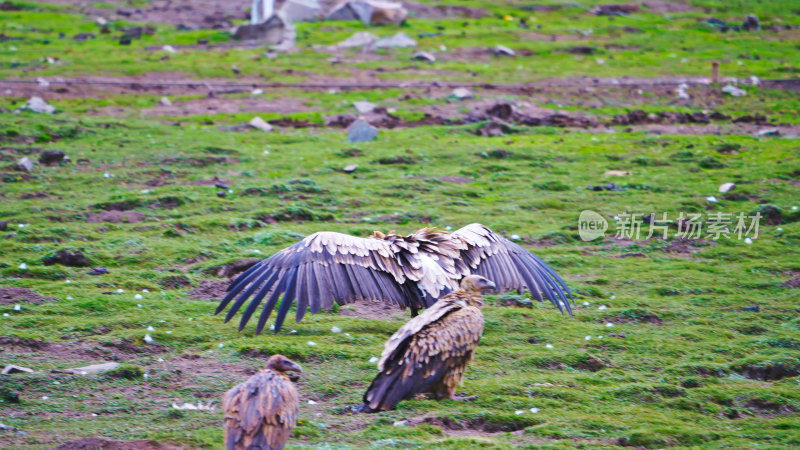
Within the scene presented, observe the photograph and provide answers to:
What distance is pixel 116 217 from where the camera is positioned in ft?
39.8

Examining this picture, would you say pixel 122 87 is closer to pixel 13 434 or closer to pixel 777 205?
pixel 777 205

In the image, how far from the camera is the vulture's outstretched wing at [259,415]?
5023 millimetres

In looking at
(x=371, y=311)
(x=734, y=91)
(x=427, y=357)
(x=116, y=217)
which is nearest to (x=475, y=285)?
(x=427, y=357)

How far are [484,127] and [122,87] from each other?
31.0ft

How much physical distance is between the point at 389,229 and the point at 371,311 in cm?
266

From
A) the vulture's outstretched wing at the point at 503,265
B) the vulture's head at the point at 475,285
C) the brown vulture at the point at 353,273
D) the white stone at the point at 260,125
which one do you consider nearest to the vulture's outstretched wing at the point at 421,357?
the vulture's head at the point at 475,285

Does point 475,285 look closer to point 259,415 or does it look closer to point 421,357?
point 421,357

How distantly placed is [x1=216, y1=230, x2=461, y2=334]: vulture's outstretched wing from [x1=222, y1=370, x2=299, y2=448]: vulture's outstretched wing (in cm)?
176

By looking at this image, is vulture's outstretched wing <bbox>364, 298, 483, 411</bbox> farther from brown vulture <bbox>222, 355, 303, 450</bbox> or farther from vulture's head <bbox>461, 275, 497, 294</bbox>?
brown vulture <bbox>222, 355, 303, 450</bbox>

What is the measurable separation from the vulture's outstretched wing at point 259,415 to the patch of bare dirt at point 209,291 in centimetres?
411

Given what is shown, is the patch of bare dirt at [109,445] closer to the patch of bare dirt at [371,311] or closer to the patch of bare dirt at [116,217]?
the patch of bare dirt at [371,311]

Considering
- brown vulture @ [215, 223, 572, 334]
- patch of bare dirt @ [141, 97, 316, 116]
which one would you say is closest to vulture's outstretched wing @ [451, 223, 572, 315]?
brown vulture @ [215, 223, 572, 334]

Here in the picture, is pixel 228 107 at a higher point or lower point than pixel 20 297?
higher

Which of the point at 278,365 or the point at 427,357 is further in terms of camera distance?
the point at 427,357
